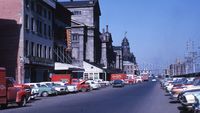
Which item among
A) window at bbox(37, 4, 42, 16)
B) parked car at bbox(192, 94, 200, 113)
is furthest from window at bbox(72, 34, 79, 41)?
parked car at bbox(192, 94, 200, 113)

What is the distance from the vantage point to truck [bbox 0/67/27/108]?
25.5 metres

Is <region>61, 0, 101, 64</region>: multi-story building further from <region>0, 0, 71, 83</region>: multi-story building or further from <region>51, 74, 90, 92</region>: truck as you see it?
<region>0, 0, 71, 83</region>: multi-story building

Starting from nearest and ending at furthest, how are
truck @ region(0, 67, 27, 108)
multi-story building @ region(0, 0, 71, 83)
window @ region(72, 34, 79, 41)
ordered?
1. truck @ region(0, 67, 27, 108)
2. multi-story building @ region(0, 0, 71, 83)
3. window @ region(72, 34, 79, 41)

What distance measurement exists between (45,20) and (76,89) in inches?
578

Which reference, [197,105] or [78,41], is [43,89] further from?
[78,41]

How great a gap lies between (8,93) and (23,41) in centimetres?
2724

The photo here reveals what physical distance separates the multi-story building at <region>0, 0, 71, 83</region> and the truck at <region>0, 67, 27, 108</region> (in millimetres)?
24451

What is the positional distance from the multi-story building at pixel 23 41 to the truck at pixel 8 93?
24.5 meters

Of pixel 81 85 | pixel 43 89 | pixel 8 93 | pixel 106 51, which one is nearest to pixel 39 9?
pixel 81 85

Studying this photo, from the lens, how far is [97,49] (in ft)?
376

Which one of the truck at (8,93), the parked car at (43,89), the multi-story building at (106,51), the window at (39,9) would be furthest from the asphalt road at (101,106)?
the multi-story building at (106,51)

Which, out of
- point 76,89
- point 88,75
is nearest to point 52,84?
point 76,89

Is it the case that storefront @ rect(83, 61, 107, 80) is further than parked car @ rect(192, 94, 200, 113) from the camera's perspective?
Yes

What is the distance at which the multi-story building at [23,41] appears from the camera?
173 ft
